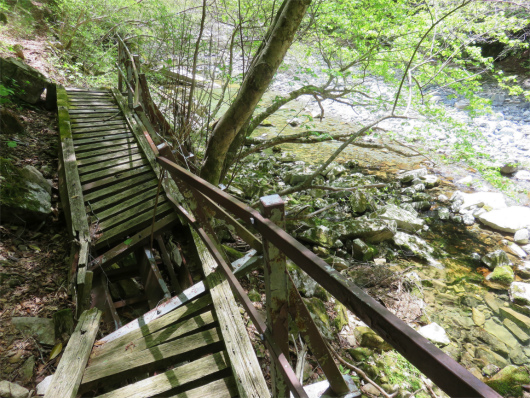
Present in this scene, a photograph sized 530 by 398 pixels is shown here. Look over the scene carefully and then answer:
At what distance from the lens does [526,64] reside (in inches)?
552

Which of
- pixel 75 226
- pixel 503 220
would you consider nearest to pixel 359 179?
pixel 503 220

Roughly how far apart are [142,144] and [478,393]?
547 centimetres

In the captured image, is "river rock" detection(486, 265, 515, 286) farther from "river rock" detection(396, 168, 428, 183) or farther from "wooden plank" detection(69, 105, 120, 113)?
"wooden plank" detection(69, 105, 120, 113)

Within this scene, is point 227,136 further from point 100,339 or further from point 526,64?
point 526,64

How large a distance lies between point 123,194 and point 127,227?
28.8 inches

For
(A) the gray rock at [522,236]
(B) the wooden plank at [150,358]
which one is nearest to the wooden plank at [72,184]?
(B) the wooden plank at [150,358]

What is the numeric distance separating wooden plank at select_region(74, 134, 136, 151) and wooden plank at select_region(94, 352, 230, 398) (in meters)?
3.90

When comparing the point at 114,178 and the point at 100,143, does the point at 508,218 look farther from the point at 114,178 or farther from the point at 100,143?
the point at 100,143

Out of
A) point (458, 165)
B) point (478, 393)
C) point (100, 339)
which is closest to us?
point (478, 393)

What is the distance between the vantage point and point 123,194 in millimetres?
3957

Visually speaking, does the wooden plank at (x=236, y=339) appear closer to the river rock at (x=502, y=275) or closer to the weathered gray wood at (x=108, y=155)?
the weathered gray wood at (x=108, y=155)

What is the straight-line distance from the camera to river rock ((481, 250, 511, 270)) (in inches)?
234

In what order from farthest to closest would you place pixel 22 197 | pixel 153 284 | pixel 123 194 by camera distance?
pixel 123 194 → pixel 22 197 → pixel 153 284

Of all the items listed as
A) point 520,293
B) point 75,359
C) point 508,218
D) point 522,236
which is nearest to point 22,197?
point 75,359
